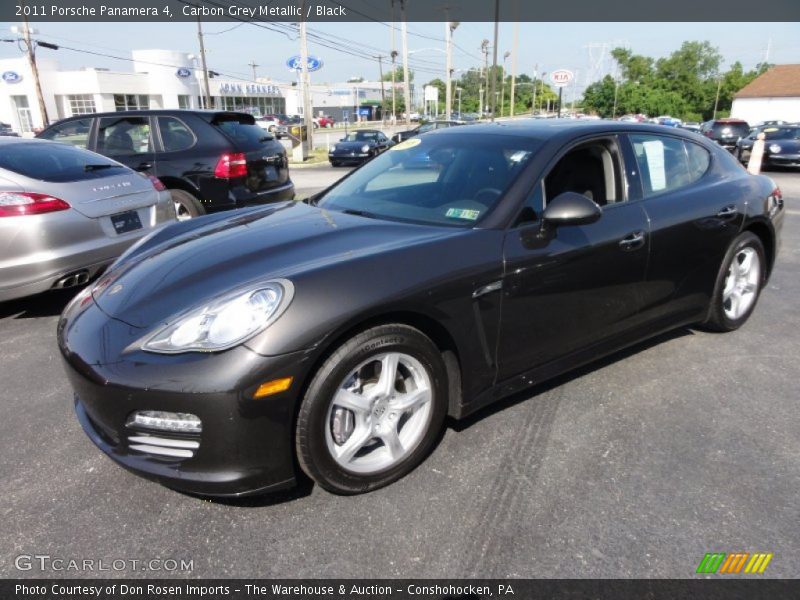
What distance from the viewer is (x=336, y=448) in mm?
2291

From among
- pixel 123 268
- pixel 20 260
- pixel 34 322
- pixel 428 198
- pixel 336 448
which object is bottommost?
pixel 34 322

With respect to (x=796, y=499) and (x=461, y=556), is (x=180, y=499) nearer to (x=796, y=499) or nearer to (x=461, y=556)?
(x=461, y=556)

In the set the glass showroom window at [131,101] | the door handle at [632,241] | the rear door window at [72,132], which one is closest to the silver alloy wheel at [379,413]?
the door handle at [632,241]

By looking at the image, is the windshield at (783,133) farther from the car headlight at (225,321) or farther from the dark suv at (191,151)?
the car headlight at (225,321)

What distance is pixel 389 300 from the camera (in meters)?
2.26

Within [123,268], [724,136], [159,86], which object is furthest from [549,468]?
[159,86]

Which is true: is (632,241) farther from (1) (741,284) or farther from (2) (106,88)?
(2) (106,88)

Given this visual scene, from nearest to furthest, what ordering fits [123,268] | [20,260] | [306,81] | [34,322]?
1. [123,268]
2. [20,260]
3. [34,322]
4. [306,81]

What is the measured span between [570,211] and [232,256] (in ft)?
5.11

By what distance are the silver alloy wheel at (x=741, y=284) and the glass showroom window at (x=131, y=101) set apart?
63.2m

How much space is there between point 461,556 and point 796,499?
4.78 feet

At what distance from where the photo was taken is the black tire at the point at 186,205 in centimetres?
678

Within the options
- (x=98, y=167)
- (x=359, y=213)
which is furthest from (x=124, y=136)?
(x=359, y=213)

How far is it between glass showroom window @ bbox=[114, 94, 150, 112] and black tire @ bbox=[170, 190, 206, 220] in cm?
5836
